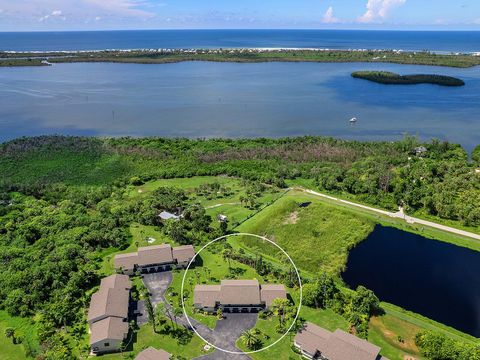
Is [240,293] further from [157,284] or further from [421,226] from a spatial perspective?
[421,226]

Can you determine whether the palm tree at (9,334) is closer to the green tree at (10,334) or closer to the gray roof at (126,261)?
the green tree at (10,334)

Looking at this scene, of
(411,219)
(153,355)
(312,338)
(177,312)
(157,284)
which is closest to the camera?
(153,355)

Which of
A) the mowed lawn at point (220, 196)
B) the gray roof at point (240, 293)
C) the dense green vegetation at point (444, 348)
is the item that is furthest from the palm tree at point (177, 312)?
the dense green vegetation at point (444, 348)

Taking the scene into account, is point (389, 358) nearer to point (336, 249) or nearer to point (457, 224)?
point (336, 249)

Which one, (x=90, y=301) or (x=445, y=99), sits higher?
(x=445, y=99)

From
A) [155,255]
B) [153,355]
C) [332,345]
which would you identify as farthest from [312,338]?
[155,255]

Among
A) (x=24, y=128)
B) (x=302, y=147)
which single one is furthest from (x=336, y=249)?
(x=24, y=128)

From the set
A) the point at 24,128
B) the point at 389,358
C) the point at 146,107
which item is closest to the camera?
the point at 389,358
